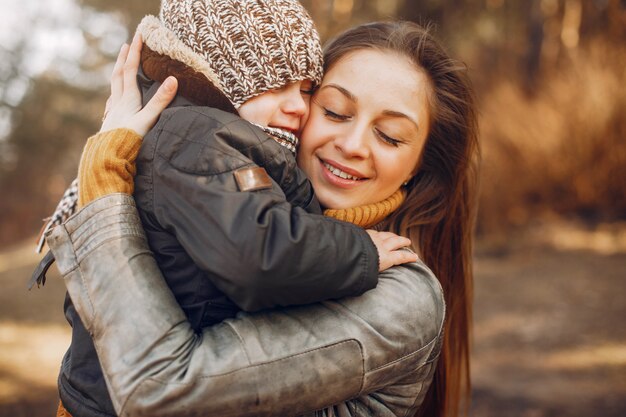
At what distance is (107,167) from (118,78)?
1.67 feet

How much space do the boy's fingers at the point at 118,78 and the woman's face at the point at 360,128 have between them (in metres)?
0.68

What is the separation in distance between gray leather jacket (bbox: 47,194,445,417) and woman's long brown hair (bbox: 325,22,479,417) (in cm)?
77

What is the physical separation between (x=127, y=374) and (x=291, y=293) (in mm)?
469

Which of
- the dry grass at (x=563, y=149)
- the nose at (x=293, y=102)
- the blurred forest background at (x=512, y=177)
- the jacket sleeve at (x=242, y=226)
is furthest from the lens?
the dry grass at (x=563, y=149)

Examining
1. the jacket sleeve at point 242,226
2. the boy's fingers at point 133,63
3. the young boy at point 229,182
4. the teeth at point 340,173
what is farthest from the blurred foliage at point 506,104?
the jacket sleeve at point 242,226

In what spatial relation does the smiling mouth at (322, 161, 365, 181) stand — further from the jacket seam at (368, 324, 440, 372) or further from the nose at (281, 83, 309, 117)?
the jacket seam at (368, 324, 440, 372)

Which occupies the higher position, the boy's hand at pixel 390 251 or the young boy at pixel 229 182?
the young boy at pixel 229 182

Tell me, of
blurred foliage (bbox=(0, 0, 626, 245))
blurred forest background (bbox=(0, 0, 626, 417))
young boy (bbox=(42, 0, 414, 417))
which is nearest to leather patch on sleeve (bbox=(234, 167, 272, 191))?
young boy (bbox=(42, 0, 414, 417))

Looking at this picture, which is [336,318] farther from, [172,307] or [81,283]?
[81,283]

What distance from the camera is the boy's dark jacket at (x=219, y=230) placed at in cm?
157

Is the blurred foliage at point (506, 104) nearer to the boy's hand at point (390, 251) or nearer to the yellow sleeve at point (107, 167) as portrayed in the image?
the boy's hand at point (390, 251)

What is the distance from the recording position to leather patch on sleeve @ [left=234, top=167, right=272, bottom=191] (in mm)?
1656

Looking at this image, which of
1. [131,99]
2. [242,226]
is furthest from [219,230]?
[131,99]

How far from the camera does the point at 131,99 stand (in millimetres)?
1987
